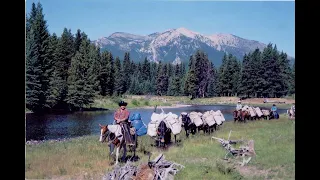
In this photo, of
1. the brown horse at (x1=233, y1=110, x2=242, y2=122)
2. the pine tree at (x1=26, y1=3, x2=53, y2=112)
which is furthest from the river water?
the brown horse at (x1=233, y1=110, x2=242, y2=122)

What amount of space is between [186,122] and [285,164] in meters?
1.91

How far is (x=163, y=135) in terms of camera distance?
665cm

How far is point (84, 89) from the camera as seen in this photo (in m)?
6.65

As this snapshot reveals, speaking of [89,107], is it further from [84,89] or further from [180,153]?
[180,153]

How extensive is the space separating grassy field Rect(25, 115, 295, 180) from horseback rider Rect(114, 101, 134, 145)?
0.31 m

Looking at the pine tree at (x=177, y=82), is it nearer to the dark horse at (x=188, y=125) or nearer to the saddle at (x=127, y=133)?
the dark horse at (x=188, y=125)

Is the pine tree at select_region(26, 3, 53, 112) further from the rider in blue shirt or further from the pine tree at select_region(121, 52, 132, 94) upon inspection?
the rider in blue shirt

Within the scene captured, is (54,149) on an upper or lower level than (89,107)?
lower

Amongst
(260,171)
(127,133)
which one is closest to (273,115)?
(260,171)

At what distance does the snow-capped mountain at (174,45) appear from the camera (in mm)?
6289

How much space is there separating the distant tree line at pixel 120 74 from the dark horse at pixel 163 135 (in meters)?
0.62
